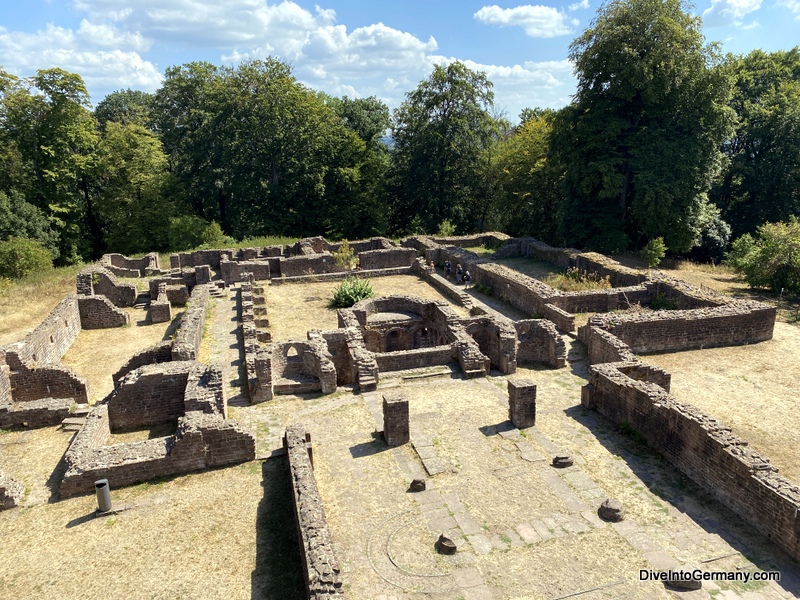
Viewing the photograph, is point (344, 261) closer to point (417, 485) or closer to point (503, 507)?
point (417, 485)

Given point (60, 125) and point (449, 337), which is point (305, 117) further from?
point (449, 337)

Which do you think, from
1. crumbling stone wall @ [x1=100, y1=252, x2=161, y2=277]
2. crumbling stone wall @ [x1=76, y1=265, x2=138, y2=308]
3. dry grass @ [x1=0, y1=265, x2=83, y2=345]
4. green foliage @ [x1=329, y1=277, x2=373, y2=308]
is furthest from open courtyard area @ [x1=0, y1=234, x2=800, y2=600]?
crumbling stone wall @ [x1=100, y1=252, x2=161, y2=277]

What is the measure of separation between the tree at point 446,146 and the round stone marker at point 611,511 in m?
30.5

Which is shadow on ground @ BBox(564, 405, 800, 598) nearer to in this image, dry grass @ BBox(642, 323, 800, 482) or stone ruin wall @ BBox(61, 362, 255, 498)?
dry grass @ BBox(642, 323, 800, 482)

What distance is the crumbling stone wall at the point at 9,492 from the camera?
945 cm

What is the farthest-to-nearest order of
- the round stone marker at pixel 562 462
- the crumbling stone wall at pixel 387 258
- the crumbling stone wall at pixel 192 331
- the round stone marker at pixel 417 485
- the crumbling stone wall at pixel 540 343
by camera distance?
the crumbling stone wall at pixel 387 258 → the crumbling stone wall at pixel 540 343 → the crumbling stone wall at pixel 192 331 → the round stone marker at pixel 562 462 → the round stone marker at pixel 417 485

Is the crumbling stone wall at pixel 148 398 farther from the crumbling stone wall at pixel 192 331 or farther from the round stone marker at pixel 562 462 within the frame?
the round stone marker at pixel 562 462

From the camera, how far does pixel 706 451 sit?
9.82 m

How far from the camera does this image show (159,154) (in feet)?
126

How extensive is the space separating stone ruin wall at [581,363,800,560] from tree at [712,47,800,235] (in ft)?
72.7

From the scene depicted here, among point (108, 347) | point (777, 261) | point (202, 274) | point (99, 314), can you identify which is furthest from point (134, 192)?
point (777, 261)

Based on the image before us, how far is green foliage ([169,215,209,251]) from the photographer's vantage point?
3500 cm

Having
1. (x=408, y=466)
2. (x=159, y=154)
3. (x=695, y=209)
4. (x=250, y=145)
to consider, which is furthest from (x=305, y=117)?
(x=408, y=466)

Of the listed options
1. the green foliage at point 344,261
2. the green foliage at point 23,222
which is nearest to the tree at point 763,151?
the green foliage at point 344,261
